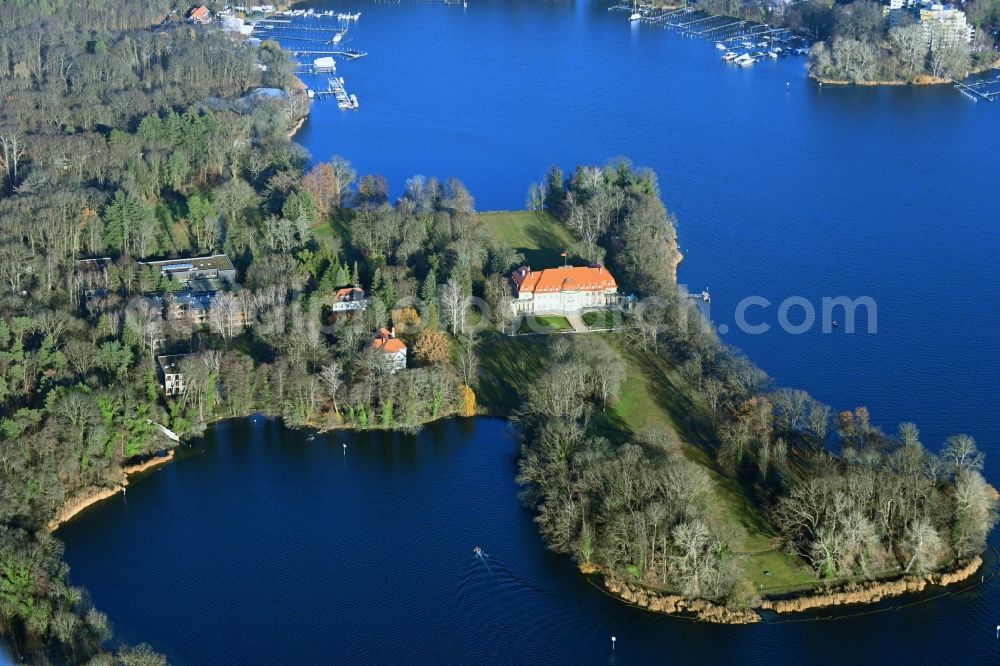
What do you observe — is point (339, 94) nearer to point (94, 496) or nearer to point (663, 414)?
point (663, 414)

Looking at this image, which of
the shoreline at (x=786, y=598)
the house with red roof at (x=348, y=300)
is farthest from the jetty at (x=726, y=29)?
the shoreline at (x=786, y=598)

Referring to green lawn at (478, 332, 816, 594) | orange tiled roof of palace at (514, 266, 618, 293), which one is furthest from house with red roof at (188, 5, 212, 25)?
green lawn at (478, 332, 816, 594)

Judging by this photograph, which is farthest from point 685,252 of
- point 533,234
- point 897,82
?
point 897,82

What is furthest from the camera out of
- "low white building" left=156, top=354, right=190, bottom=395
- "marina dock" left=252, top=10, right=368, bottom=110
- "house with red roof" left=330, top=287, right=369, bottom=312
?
"marina dock" left=252, top=10, right=368, bottom=110

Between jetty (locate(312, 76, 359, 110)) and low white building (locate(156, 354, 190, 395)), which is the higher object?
jetty (locate(312, 76, 359, 110))

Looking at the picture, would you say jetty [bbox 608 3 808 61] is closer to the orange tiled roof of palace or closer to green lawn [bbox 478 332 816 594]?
the orange tiled roof of palace
